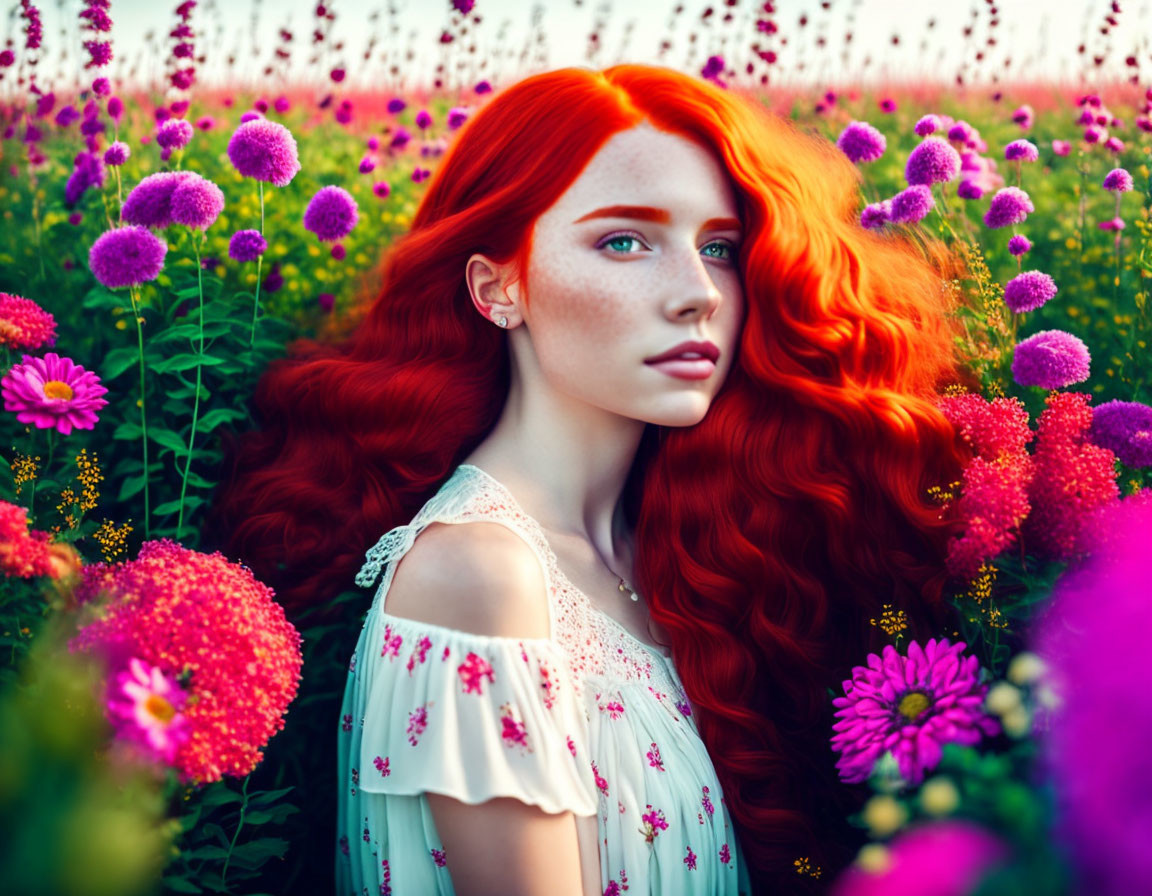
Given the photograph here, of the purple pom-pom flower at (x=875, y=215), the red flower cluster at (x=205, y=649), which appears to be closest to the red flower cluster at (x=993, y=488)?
the purple pom-pom flower at (x=875, y=215)

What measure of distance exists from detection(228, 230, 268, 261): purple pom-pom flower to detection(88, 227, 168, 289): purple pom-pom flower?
0.34 metres

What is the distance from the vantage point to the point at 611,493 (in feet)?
8.02

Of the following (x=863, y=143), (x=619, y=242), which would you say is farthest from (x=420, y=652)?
(x=863, y=143)

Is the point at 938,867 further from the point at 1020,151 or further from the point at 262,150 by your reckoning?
the point at 1020,151

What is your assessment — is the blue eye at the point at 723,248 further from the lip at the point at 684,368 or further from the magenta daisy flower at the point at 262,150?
the magenta daisy flower at the point at 262,150

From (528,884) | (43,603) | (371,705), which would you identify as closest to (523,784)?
(528,884)

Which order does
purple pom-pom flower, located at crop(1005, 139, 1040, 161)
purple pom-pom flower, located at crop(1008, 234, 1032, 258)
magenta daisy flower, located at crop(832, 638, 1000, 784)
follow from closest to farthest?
1. magenta daisy flower, located at crop(832, 638, 1000, 784)
2. purple pom-pom flower, located at crop(1008, 234, 1032, 258)
3. purple pom-pom flower, located at crop(1005, 139, 1040, 161)

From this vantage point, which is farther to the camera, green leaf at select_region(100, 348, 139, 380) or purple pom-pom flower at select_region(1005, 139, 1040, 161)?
purple pom-pom flower at select_region(1005, 139, 1040, 161)

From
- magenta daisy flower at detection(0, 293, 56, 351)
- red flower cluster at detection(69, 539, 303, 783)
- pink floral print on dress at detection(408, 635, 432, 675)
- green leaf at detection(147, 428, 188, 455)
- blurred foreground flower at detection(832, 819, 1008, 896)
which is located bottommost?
green leaf at detection(147, 428, 188, 455)

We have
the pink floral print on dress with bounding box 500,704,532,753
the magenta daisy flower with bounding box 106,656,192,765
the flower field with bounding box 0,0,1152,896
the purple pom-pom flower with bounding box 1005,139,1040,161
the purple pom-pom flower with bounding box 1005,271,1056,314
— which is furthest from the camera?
the purple pom-pom flower with bounding box 1005,139,1040,161

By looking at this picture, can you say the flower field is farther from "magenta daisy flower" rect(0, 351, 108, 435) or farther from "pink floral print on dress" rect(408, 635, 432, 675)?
"pink floral print on dress" rect(408, 635, 432, 675)

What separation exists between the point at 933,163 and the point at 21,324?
2376 mm

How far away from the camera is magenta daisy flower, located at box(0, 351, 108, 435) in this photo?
2.07 meters

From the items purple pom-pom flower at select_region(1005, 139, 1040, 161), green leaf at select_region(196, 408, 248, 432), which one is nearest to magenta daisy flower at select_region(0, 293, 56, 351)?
green leaf at select_region(196, 408, 248, 432)
